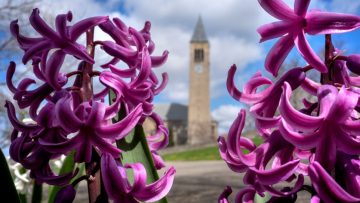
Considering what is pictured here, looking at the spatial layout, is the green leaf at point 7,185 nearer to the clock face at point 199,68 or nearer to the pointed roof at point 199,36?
the clock face at point 199,68

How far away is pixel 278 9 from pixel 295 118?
140 millimetres

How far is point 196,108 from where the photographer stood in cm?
5112

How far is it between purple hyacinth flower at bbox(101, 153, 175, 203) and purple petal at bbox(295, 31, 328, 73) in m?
0.25

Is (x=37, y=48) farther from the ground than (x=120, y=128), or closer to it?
farther from the ground

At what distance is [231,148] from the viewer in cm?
67

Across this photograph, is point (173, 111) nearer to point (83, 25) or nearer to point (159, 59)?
point (159, 59)

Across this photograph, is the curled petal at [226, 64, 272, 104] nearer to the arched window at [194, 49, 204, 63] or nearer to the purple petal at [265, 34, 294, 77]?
the purple petal at [265, 34, 294, 77]

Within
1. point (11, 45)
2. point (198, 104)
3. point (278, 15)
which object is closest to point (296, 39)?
point (278, 15)

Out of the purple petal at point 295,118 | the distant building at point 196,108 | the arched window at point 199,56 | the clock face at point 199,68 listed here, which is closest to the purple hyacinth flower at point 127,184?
the purple petal at point 295,118

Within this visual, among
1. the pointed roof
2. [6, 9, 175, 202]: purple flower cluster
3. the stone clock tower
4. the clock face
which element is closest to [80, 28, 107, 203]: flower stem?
[6, 9, 175, 202]: purple flower cluster

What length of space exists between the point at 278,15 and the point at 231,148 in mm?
187

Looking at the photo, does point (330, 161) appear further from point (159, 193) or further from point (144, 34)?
point (144, 34)

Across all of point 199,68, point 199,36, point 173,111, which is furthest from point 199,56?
point 173,111

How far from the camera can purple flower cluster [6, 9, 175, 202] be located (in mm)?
722
